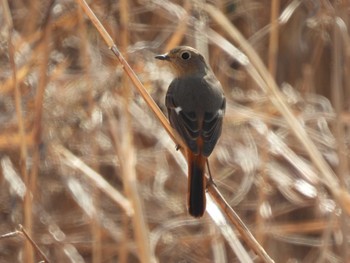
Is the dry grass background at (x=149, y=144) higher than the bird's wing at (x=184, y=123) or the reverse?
the reverse

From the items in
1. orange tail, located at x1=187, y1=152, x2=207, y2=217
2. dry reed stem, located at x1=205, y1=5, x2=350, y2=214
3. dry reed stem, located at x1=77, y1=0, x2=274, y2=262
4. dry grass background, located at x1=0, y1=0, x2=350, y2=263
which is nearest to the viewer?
dry reed stem, located at x1=77, y1=0, x2=274, y2=262

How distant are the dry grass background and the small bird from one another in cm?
16

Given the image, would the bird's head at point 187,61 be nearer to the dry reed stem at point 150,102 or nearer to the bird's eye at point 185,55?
the bird's eye at point 185,55

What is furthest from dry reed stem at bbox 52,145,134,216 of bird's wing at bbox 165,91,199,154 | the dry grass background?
bird's wing at bbox 165,91,199,154

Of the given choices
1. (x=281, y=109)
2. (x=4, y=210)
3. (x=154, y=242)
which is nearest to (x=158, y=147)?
(x=154, y=242)

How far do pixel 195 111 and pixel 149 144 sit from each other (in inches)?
48.8

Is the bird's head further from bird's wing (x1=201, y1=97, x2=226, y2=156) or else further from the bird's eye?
bird's wing (x1=201, y1=97, x2=226, y2=156)

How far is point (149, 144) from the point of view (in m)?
4.48

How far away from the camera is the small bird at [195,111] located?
282 centimetres

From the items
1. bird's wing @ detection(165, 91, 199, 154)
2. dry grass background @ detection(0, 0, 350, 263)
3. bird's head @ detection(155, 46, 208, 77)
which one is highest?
bird's head @ detection(155, 46, 208, 77)

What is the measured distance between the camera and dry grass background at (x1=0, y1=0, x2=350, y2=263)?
3795 mm

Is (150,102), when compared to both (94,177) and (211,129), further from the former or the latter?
(94,177)

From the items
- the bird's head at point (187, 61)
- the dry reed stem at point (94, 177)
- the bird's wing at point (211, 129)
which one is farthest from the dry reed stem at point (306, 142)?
the dry reed stem at point (94, 177)

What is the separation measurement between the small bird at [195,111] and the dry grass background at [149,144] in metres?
0.16
